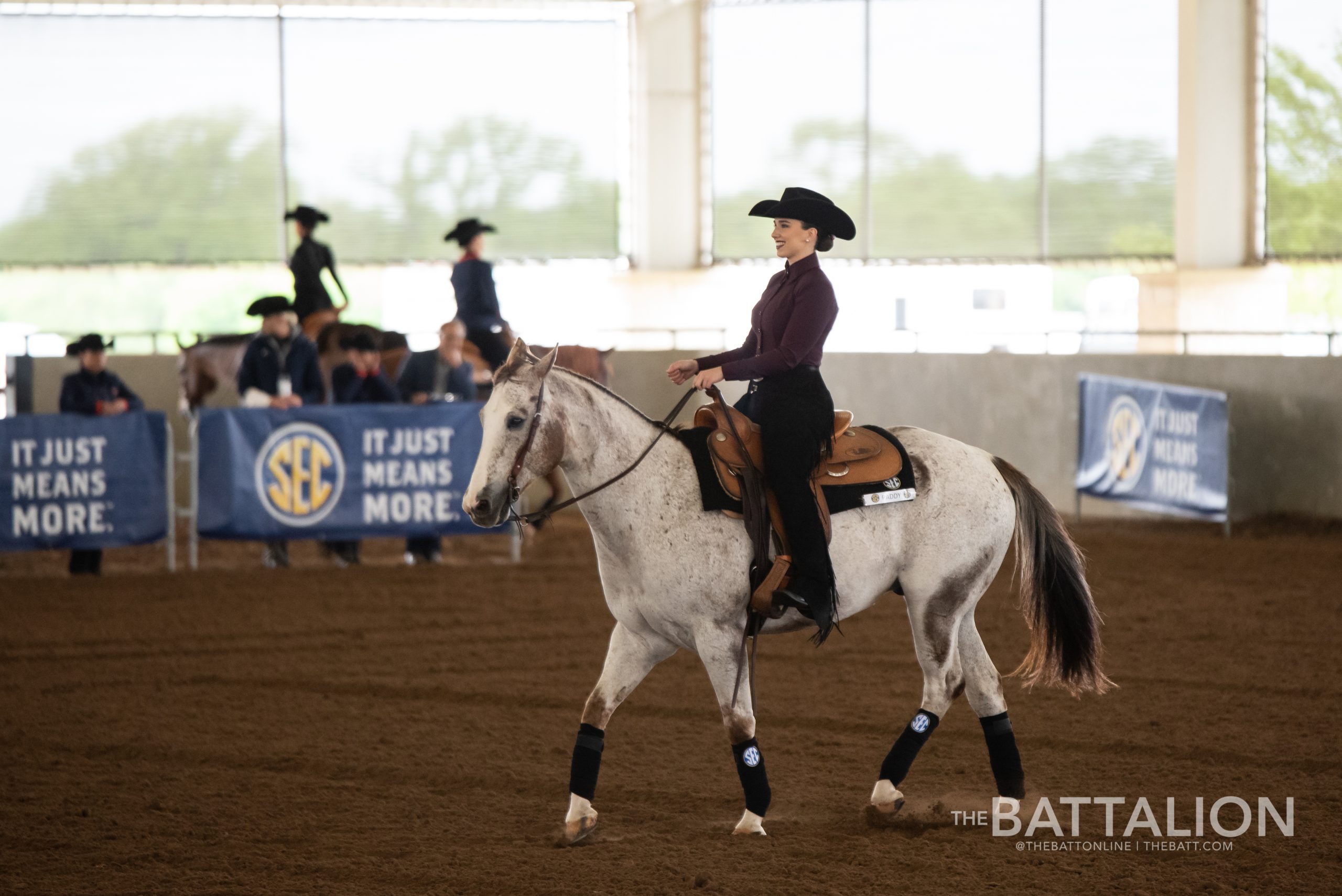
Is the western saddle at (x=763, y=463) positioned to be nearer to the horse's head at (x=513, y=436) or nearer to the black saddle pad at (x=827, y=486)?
the black saddle pad at (x=827, y=486)

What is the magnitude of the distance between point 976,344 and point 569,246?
6.79 metres

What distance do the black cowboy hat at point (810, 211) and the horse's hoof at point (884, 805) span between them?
192cm

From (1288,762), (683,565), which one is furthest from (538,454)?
(1288,762)

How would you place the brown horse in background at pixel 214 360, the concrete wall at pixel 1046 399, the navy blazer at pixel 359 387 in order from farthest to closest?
the concrete wall at pixel 1046 399 < the brown horse in background at pixel 214 360 < the navy blazer at pixel 359 387

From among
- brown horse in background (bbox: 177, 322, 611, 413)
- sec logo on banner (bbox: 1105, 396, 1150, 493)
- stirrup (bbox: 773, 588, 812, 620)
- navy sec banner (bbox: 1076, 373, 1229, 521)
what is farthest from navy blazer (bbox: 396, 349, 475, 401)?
stirrup (bbox: 773, 588, 812, 620)

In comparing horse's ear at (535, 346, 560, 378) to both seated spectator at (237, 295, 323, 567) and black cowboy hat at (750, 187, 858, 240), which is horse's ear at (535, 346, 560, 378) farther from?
seated spectator at (237, 295, 323, 567)

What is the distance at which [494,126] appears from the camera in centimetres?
2109

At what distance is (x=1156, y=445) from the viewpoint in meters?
13.0

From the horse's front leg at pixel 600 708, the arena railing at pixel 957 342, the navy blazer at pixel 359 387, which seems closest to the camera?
the horse's front leg at pixel 600 708

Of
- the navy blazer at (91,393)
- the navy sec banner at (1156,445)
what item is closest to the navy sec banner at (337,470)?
the navy blazer at (91,393)

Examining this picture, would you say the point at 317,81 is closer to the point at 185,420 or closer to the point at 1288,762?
the point at 185,420

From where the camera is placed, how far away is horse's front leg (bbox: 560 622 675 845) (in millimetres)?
4516

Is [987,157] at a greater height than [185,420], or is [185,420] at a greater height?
[987,157]

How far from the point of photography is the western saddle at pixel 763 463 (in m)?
4.48
